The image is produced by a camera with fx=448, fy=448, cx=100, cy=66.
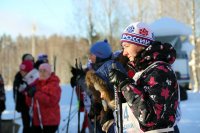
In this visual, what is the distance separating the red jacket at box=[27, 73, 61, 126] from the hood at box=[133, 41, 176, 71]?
438 cm

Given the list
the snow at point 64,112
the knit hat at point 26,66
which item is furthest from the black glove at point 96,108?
the knit hat at point 26,66

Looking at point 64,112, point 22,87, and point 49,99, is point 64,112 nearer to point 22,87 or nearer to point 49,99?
point 22,87

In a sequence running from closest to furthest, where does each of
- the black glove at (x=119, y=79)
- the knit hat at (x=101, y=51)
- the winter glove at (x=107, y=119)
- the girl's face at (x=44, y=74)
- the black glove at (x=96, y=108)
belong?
the black glove at (x=119, y=79) < the winter glove at (x=107, y=119) < the black glove at (x=96, y=108) < the knit hat at (x=101, y=51) < the girl's face at (x=44, y=74)

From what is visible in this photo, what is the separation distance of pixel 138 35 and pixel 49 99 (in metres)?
4.30

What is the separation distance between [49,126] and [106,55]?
2.42 m

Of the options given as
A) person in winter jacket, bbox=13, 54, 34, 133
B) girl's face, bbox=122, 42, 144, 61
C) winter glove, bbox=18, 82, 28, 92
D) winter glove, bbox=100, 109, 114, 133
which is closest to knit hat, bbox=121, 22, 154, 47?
girl's face, bbox=122, 42, 144, 61

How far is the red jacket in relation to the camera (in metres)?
7.59

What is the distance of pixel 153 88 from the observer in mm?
3170

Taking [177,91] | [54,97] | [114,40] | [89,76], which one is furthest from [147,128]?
[114,40]

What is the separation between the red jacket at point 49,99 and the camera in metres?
7.59

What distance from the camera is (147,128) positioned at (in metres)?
3.28

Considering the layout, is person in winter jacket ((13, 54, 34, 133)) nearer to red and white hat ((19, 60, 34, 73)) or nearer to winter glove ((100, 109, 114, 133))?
red and white hat ((19, 60, 34, 73))

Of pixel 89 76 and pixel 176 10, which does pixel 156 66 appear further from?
pixel 176 10

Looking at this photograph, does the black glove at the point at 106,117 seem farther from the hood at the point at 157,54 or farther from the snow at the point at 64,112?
the snow at the point at 64,112
